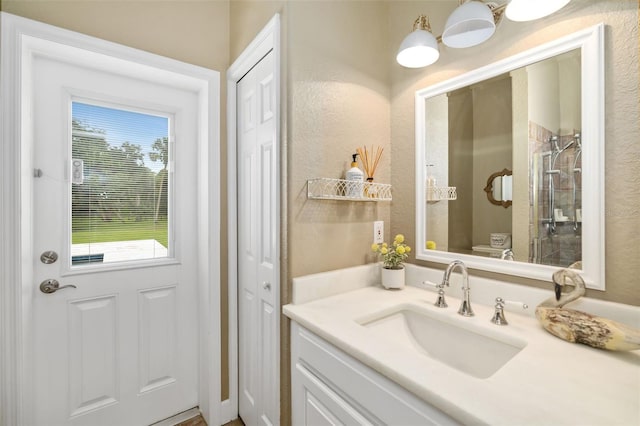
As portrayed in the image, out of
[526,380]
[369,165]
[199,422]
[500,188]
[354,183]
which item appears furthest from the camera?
[199,422]

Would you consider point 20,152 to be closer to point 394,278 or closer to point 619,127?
point 394,278

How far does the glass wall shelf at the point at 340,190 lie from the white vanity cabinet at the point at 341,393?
54 centimetres

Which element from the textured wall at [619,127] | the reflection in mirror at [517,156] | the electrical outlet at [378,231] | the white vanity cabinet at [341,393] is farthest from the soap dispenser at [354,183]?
the textured wall at [619,127]

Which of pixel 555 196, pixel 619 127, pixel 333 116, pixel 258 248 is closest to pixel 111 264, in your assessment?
pixel 258 248

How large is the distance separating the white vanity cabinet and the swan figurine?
20.4 inches

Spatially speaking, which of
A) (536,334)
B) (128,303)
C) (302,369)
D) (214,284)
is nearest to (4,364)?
(128,303)

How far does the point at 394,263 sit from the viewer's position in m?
1.38

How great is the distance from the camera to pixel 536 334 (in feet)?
2.98

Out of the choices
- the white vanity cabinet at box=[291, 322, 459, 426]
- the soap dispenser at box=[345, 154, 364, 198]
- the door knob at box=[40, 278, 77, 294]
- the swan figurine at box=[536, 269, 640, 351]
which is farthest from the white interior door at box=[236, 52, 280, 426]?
the swan figurine at box=[536, 269, 640, 351]

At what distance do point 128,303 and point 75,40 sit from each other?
1.28m

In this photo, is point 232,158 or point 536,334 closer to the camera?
point 536,334

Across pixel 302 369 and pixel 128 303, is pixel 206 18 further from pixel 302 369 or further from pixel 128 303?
pixel 302 369

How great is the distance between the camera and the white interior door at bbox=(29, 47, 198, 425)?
1359 mm

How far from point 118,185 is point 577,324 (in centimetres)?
202
